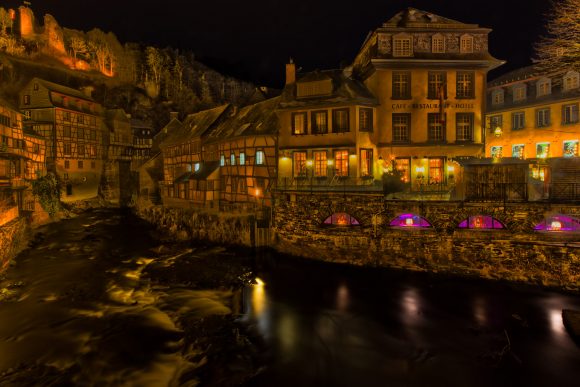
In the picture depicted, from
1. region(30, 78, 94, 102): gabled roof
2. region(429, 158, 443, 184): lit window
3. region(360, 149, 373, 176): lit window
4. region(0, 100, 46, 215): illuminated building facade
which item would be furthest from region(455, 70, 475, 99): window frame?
region(30, 78, 94, 102): gabled roof

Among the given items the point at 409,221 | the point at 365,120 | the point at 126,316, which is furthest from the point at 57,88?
the point at 409,221

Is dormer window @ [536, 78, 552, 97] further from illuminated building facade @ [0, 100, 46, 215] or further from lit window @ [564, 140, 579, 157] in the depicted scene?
illuminated building facade @ [0, 100, 46, 215]

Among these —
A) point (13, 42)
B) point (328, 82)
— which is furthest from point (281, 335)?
point (13, 42)

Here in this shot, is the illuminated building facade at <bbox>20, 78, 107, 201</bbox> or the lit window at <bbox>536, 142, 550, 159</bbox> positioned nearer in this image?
the lit window at <bbox>536, 142, 550, 159</bbox>

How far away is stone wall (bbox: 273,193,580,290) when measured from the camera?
16750 mm

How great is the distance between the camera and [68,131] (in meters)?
42.5

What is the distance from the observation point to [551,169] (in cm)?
2181

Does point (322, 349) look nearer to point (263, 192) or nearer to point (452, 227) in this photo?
point (452, 227)

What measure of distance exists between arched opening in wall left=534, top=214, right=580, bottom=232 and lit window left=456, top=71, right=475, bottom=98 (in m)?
9.89

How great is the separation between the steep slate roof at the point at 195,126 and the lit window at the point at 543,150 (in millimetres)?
29020

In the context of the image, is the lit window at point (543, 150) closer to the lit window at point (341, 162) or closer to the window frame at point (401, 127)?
the window frame at point (401, 127)

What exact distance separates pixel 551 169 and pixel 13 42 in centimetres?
7343

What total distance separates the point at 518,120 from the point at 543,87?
9.87 ft

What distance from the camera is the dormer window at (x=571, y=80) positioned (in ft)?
84.3
